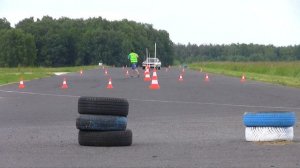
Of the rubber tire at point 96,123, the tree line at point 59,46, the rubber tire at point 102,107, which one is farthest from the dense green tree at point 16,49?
the rubber tire at point 96,123

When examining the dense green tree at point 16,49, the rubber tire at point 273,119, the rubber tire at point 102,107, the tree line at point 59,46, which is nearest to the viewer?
the rubber tire at point 273,119

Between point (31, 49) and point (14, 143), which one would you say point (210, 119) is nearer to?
point (14, 143)

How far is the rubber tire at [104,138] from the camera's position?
11820mm

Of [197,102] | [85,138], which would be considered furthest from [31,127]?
[197,102]

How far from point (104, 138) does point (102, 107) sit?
0.67 meters

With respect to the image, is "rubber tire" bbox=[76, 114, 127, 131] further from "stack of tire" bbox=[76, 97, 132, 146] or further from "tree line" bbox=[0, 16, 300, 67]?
"tree line" bbox=[0, 16, 300, 67]

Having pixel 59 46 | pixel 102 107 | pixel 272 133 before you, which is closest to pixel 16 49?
pixel 59 46

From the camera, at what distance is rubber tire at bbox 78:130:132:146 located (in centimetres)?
1182

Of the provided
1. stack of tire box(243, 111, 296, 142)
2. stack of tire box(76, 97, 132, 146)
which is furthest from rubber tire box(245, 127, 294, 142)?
stack of tire box(76, 97, 132, 146)

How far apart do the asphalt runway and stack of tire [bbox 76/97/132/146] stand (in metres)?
0.22

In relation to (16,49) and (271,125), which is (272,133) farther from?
(16,49)

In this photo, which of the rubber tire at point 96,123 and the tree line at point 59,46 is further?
the tree line at point 59,46

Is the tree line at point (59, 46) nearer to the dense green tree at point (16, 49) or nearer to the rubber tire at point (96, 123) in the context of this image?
the dense green tree at point (16, 49)

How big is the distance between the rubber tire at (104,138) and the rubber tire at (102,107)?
46cm
